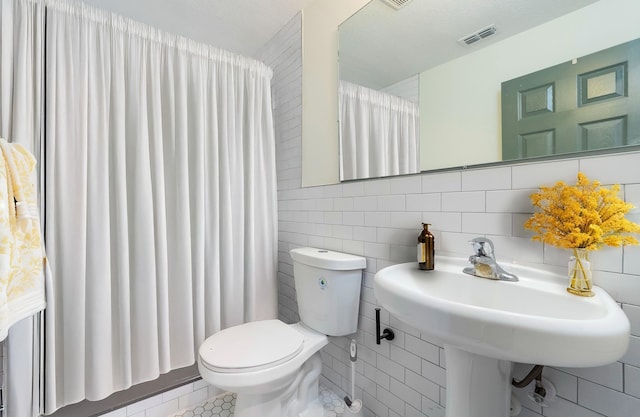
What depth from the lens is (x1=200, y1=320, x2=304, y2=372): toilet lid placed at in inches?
39.8

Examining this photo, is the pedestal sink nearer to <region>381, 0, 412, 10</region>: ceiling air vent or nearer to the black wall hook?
the black wall hook

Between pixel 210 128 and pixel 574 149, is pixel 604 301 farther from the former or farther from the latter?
pixel 210 128

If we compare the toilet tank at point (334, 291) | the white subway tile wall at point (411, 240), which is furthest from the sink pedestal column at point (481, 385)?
the toilet tank at point (334, 291)

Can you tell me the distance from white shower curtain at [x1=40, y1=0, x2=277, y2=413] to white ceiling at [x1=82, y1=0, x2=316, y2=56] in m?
0.28

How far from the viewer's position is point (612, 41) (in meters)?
0.67

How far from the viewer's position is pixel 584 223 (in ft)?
2.08

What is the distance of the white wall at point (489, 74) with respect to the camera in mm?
685

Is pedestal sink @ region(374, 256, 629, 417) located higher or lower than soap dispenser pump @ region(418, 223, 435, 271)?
lower

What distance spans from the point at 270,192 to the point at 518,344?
1518mm

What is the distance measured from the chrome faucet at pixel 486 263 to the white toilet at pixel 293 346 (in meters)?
0.52

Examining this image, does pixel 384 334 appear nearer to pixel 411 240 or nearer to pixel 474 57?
pixel 411 240

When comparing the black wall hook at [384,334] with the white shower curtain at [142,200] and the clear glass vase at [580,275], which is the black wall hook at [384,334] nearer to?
the clear glass vase at [580,275]

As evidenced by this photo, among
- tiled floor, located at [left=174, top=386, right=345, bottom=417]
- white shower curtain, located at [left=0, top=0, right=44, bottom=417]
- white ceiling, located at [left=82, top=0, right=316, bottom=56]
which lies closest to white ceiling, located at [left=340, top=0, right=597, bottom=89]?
white ceiling, located at [left=82, top=0, right=316, bottom=56]

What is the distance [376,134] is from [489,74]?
0.50 meters
